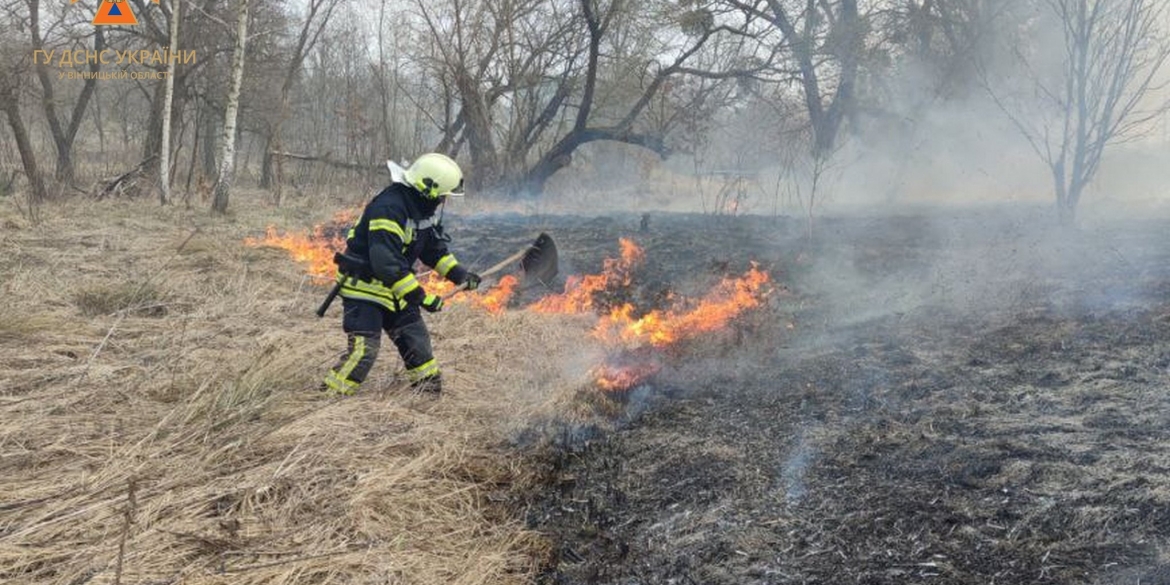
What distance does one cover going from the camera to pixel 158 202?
582 inches

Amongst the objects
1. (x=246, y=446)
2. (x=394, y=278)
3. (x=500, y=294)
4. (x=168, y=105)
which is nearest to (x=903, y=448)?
(x=394, y=278)

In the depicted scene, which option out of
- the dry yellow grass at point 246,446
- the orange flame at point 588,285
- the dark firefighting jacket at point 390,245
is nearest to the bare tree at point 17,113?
the dry yellow grass at point 246,446

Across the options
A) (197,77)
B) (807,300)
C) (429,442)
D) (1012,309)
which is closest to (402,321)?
(429,442)

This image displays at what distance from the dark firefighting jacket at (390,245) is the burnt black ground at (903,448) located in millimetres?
1459

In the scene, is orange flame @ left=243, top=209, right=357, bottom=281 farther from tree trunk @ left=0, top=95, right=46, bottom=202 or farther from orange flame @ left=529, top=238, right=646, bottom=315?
tree trunk @ left=0, top=95, right=46, bottom=202

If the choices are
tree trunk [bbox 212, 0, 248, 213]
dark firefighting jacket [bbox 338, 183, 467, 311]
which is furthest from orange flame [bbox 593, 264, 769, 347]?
tree trunk [bbox 212, 0, 248, 213]

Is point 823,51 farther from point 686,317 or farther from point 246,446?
point 246,446

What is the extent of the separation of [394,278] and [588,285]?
3739 millimetres

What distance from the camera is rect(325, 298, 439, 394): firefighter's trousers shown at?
4.56m

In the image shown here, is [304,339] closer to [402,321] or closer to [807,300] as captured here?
[402,321]

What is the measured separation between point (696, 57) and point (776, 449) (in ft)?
55.9

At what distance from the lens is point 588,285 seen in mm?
8031

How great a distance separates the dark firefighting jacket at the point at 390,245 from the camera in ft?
14.8

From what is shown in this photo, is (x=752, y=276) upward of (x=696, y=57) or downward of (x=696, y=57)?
downward
